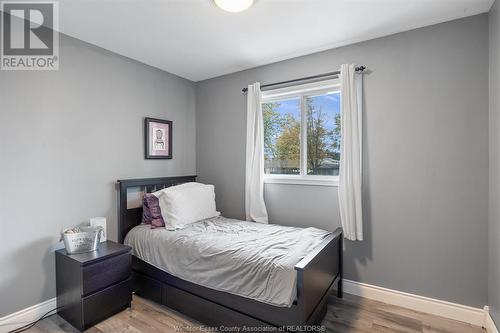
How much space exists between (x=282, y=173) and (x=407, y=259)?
59.7 inches

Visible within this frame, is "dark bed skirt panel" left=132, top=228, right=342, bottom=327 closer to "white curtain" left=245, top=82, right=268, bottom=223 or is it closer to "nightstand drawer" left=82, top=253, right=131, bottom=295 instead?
"nightstand drawer" left=82, top=253, right=131, bottom=295

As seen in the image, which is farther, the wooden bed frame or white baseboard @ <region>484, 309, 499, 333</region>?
white baseboard @ <region>484, 309, 499, 333</region>

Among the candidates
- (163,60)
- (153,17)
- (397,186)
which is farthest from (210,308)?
(163,60)

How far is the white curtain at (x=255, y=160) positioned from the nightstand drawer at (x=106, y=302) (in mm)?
1460

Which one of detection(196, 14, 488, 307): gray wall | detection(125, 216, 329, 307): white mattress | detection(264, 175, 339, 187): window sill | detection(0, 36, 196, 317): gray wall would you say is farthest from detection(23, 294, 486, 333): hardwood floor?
detection(264, 175, 339, 187): window sill

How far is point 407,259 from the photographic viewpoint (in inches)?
93.3

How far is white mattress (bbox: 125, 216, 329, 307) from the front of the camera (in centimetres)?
175

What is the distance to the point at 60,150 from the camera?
2.36 meters

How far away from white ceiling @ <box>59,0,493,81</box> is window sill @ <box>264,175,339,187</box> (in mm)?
1384

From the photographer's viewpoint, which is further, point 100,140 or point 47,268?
point 100,140

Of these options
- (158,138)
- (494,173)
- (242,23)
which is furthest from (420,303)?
(158,138)

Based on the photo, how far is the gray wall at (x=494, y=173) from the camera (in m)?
1.85

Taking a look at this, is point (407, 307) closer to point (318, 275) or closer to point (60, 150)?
point (318, 275)

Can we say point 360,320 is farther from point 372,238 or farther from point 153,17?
point 153,17
